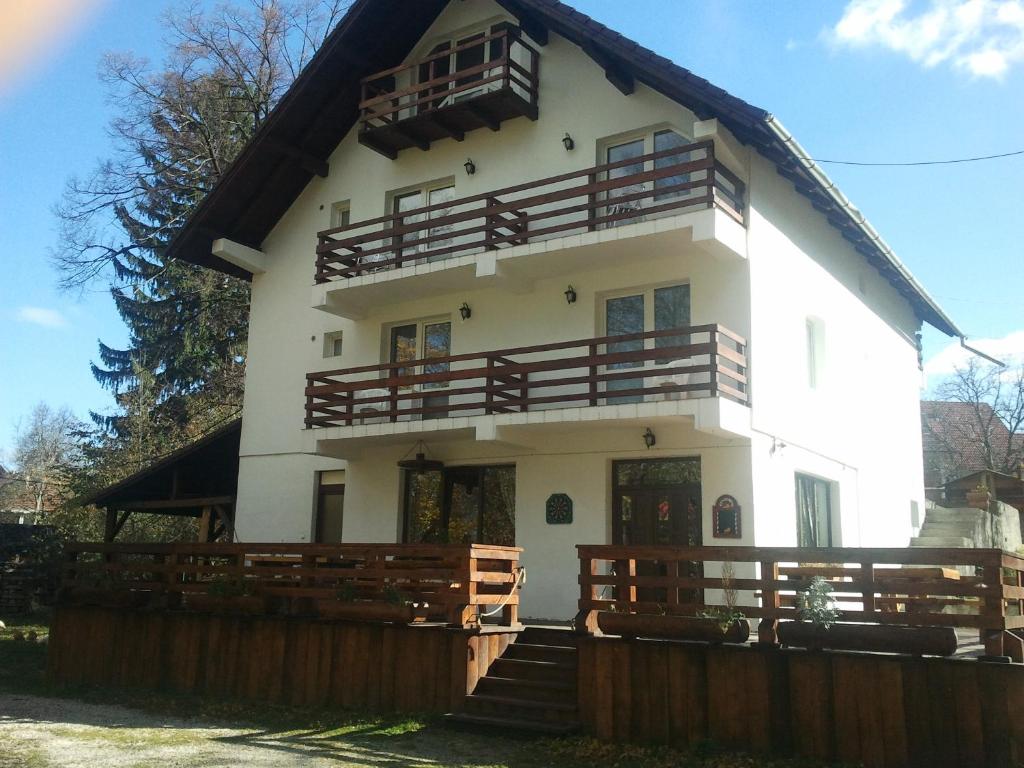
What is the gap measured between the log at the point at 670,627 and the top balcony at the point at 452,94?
31.2 ft

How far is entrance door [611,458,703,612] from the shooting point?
1493cm

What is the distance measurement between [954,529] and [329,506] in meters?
13.0

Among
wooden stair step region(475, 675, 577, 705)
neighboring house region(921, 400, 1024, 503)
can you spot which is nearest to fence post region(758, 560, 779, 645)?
wooden stair step region(475, 675, 577, 705)

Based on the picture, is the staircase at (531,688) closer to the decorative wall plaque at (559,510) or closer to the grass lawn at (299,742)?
the grass lawn at (299,742)

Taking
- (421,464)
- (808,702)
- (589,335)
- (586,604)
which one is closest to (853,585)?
(808,702)

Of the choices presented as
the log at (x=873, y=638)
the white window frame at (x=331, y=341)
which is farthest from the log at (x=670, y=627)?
the white window frame at (x=331, y=341)

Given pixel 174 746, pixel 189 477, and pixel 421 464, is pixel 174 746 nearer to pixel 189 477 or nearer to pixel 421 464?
pixel 421 464

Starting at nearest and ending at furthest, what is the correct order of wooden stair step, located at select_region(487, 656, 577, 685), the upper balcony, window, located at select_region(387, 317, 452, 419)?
1. wooden stair step, located at select_region(487, 656, 577, 685)
2. the upper balcony
3. window, located at select_region(387, 317, 452, 419)

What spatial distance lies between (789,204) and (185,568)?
450 inches

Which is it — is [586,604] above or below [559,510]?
below

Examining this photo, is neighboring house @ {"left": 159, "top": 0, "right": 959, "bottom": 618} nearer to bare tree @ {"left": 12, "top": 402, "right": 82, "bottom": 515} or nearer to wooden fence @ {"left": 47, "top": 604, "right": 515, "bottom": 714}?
wooden fence @ {"left": 47, "top": 604, "right": 515, "bottom": 714}

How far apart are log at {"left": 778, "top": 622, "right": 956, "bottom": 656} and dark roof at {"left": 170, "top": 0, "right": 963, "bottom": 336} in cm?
801

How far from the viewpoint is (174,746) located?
10.2 m

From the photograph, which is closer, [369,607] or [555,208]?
[369,607]
